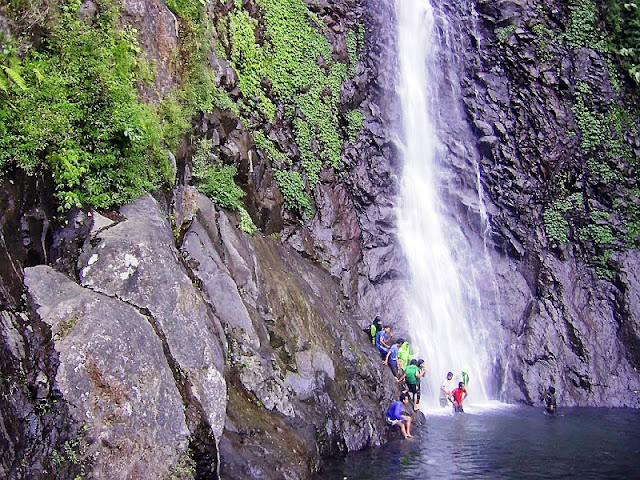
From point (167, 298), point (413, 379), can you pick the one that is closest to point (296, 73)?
point (413, 379)

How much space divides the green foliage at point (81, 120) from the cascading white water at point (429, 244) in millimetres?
11300

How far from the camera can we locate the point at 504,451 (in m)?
11.7

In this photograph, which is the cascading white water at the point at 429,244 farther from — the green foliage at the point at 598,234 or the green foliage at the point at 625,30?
the green foliage at the point at 625,30

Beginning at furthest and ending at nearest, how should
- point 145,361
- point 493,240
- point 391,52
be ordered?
point 391,52
point 493,240
point 145,361

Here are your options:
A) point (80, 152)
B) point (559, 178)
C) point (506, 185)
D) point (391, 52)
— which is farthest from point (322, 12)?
point (80, 152)

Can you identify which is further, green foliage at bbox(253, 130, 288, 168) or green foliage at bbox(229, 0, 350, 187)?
green foliage at bbox(229, 0, 350, 187)

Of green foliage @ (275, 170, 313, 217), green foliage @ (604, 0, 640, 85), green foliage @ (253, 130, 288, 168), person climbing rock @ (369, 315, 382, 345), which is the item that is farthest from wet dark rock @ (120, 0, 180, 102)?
green foliage @ (604, 0, 640, 85)

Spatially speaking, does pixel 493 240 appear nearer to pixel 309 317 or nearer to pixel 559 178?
pixel 559 178

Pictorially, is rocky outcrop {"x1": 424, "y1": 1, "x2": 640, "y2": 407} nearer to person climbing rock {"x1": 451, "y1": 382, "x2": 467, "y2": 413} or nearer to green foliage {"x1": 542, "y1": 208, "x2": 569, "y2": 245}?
green foliage {"x1": 542, "y1": 208, "x2": 569, "y2": 245}

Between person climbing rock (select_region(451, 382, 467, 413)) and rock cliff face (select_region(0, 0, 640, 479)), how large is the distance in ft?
9.59

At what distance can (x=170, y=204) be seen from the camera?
10.4 meters

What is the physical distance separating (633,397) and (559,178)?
8.33 m

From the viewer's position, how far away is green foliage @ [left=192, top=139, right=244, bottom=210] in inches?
500

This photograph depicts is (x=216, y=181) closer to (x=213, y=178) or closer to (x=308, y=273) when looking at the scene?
(x=213, y=178)
